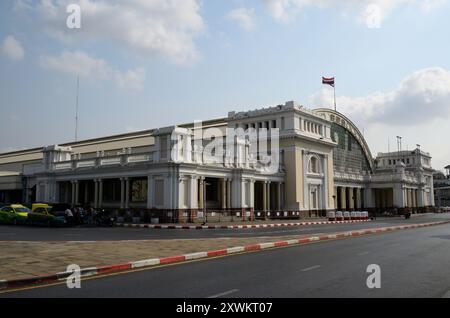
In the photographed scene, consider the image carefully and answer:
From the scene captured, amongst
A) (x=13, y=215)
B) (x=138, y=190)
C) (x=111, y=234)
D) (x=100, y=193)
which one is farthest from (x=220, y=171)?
(x=111, y=234)

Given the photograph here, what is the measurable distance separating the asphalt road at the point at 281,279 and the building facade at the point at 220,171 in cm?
2474

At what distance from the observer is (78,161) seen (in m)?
49.2

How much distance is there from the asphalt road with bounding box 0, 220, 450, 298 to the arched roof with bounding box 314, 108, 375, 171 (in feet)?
186

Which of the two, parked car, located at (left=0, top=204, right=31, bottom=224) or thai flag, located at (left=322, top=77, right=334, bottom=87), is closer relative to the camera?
parked car, located at (left=0, top=204, right=31, bottom=224)

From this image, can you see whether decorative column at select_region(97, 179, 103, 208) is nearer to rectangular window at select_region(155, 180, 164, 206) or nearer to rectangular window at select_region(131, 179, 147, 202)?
rectangular window at select_region(131, 179, 147, 202)

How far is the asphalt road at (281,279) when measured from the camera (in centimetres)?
928

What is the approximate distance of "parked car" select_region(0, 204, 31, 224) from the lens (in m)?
35.3

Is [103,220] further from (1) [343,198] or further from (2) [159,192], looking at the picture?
(1) [343,198]

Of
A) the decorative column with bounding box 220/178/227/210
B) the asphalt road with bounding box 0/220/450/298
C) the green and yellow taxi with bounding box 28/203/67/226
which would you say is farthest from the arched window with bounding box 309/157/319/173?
the asphalt road with bounding box 0/220/450/298

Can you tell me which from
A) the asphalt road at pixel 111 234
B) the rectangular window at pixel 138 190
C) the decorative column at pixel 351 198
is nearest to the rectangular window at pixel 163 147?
the rectangular window at pixel 138 190

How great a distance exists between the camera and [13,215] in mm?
35688

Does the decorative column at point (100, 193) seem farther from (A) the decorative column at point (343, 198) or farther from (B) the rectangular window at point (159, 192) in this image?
(A) the decorative column at point (343, 198)

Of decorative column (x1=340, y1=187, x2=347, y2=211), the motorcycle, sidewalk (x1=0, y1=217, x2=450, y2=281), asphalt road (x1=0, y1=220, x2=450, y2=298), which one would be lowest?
asphalt road (x1=0, y1=220, x2=450, y2=298)

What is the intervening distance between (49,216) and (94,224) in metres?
4.02
